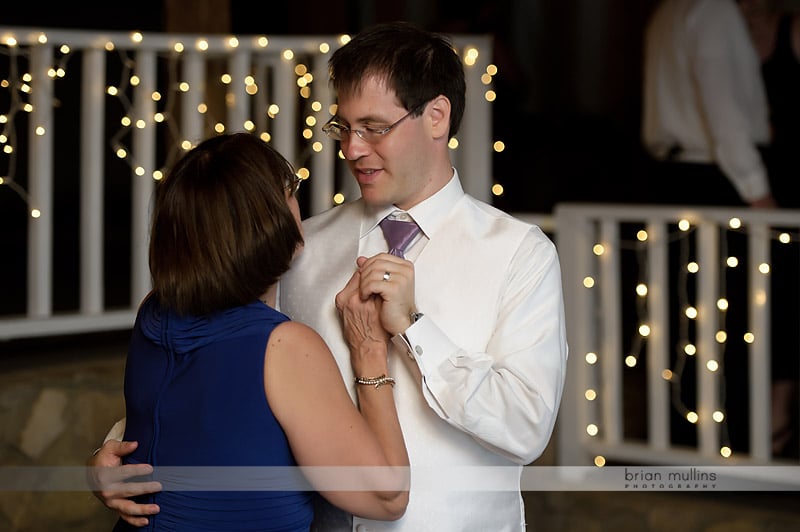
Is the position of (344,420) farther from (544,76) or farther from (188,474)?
(544,76)

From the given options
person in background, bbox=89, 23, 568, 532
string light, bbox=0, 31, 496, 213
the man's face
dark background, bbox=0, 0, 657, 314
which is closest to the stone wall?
string light, bbox=0, 31, 496, 213

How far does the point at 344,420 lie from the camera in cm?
168

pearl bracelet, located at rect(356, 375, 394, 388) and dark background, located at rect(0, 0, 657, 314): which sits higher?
dark background, located at rect(0, 0, 657, 314)

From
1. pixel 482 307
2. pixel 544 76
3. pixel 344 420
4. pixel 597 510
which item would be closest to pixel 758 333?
pixel 597 510

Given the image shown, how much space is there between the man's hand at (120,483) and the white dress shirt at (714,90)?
280 centimetres

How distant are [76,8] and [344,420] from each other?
21.1ft

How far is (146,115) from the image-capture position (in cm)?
397

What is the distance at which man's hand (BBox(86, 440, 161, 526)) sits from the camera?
5.66ft

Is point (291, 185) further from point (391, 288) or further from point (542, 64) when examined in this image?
point (542, 64)

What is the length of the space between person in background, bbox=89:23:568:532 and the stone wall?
195 cm

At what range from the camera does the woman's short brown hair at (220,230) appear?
169 centimetres

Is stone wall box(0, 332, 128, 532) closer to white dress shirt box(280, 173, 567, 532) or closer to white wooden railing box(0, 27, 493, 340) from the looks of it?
white wooden railing box(0, 27, 493, 340)

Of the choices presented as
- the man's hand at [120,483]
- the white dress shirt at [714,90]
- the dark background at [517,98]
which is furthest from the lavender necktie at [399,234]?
the dark background at [517,98]

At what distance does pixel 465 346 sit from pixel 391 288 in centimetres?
23
